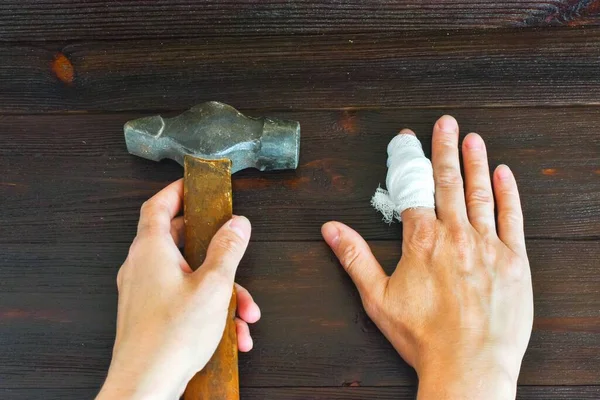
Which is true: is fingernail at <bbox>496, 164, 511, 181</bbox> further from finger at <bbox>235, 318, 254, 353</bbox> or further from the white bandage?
finger at <bbox>235, 318, 254, 353</bbox>

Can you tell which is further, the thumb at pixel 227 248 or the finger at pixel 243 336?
the finger at pixel 243 336

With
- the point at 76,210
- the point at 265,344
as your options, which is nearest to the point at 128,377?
the point at 265,344

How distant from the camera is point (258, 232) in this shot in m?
1.08

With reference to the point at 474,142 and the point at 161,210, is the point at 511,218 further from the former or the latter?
the point at 161,210

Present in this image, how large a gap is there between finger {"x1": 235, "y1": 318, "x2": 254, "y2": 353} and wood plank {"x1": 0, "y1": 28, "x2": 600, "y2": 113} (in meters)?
0.44

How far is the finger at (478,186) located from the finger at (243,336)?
1.58 ft

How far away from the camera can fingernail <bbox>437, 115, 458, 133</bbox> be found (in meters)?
1.09

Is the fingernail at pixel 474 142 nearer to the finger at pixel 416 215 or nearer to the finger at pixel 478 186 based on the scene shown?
the finger at pixel 478 186

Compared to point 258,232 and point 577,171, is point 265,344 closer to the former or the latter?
point 258,232

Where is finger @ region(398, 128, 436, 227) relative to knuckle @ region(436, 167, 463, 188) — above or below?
below

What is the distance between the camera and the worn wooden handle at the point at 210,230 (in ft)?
3.04

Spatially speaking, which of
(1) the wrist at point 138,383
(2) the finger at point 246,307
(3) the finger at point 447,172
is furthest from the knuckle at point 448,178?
(1) the wrist at point 138,383

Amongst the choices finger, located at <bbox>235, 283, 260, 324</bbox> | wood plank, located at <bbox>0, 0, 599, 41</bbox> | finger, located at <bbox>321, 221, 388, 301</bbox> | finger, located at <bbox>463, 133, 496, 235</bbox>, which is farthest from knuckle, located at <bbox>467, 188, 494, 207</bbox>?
finger, located at <bbox>235, 283, 260, 324</bbox>

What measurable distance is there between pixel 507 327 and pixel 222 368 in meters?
0.52
